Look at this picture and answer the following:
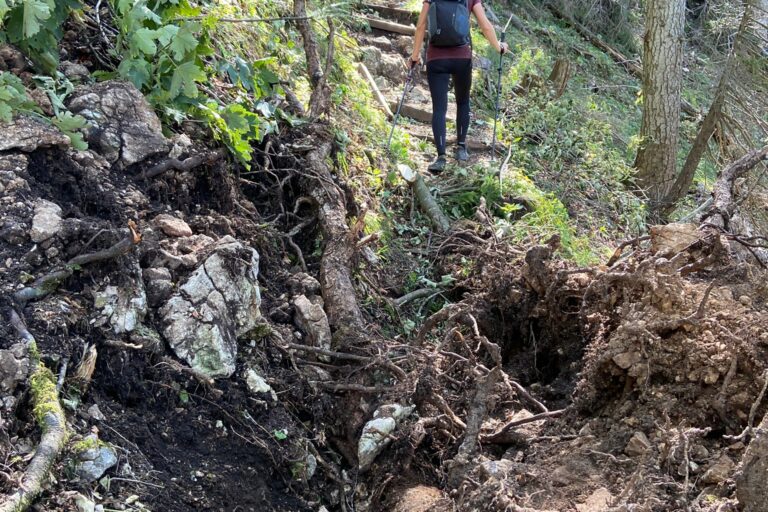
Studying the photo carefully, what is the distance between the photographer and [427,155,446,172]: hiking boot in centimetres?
690

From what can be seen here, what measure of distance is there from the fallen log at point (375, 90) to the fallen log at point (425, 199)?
1590mm

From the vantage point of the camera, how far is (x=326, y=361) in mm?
4145

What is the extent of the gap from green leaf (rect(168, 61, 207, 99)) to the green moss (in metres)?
1.84

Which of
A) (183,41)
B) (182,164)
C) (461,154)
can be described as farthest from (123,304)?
(461,154)

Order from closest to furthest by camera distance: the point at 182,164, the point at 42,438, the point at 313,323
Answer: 1. the point at 42,438
2. the point at 182,164
3. the point at 313,323

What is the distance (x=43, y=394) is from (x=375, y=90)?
19.6ft

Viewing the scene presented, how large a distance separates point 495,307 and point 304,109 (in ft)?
6.97

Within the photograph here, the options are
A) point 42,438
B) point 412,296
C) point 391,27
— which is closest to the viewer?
point 42,438

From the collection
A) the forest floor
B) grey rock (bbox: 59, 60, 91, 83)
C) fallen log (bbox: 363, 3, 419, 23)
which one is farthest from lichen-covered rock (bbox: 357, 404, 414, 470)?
fallen log (bbox: 363, 3, 419, 23)

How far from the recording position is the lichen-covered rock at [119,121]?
12.7ft

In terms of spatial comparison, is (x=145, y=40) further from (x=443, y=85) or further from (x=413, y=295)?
(x=443, y=85)

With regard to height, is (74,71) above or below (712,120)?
above

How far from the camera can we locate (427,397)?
3.83 m

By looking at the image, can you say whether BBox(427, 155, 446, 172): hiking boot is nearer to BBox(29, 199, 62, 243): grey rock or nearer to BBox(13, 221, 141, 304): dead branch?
BBox(13, 221, 141, 304): dead branch
